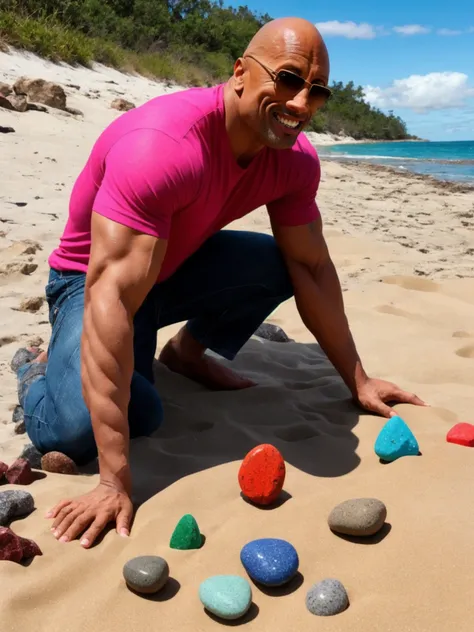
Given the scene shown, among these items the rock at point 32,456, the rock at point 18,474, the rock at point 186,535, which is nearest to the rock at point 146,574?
the rock at point 186,535

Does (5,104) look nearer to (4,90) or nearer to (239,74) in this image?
(4,90)

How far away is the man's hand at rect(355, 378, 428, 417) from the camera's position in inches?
103

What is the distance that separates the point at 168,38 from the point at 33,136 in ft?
67.1

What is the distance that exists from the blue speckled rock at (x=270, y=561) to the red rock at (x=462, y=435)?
0.83 meters

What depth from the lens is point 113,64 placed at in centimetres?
1528

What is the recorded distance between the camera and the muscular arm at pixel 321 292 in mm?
2670

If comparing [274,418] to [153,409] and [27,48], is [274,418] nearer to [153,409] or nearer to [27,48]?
[153,409]

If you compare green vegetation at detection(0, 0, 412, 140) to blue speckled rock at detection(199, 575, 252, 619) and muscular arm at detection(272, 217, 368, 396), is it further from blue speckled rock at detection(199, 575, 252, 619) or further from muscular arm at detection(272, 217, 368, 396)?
blue speckled rock at detection(199, 575, 252, 619)

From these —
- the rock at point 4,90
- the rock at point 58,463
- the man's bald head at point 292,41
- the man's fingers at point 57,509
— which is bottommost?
the rock at point 58,463

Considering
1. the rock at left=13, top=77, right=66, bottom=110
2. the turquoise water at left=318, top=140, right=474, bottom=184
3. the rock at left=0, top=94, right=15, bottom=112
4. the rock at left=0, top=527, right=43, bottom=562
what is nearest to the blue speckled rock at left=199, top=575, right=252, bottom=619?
the rock at left=0, top=527, right=43, bottom=562

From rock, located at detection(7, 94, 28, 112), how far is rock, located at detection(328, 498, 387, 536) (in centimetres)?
743

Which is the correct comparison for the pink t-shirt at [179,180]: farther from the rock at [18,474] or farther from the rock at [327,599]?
the rock at [327,599]

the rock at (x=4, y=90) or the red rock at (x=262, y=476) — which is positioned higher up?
the rock at (x=4, y=90)

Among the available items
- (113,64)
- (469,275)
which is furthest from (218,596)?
(113,64)
